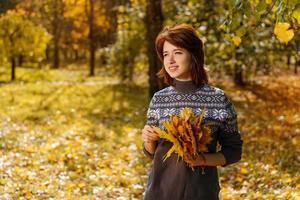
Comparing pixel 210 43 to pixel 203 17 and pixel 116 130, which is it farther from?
pixel 116 130

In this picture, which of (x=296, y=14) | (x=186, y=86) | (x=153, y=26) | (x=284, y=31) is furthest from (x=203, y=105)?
(x=153, y=26)

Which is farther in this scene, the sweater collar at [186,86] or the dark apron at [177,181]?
the sweater collar at [186,86]

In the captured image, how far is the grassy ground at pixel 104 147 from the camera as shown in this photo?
8484 mm

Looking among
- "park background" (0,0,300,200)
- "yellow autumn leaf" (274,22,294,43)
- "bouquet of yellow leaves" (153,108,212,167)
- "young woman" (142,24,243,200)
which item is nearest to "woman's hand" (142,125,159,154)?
"young woman" (142,24,243,200)

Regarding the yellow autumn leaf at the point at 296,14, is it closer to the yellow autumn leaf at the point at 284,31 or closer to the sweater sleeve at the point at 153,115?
the yellow autumn leaf at the point at 284,31

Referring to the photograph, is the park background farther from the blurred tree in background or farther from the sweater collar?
the sweater collar

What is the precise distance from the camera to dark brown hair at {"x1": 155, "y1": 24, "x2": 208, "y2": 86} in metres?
3.09

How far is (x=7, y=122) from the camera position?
15.2 metres

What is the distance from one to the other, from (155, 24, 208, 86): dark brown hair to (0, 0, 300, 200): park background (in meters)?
0.38

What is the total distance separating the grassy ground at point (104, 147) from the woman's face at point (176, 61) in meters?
4.36

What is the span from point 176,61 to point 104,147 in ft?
30.6

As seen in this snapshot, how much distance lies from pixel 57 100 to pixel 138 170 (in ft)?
36.1

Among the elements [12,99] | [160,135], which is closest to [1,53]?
[12,99]

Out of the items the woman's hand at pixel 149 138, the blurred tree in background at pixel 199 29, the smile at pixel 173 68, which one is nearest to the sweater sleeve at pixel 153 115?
the woman's hand at pixel 149 138
